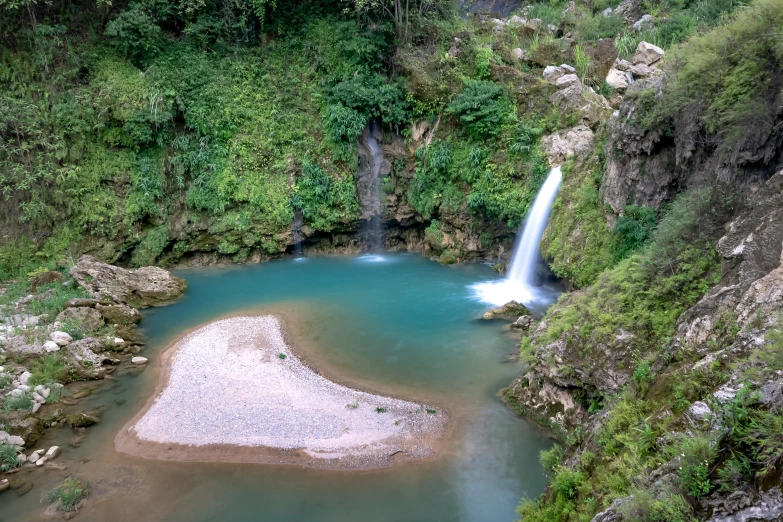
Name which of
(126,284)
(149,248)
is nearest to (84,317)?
(126,284)

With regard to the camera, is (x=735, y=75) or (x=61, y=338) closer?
(x=735, y=75)

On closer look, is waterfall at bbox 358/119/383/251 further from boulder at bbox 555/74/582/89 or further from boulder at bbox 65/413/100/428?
boulder at bbox 65/413/100/428

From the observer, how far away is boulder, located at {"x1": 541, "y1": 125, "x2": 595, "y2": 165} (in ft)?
63.7

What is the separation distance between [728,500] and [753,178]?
7.96 meters

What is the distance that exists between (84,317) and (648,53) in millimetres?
25073

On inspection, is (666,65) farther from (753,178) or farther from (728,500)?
(728,500)

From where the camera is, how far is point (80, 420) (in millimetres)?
11906

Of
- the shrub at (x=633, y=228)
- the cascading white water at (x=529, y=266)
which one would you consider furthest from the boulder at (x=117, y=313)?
the shrub at (x=633, y=228)

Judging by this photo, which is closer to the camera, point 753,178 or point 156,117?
point 753,178

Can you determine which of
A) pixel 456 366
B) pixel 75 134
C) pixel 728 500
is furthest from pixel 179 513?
pixel 75 134

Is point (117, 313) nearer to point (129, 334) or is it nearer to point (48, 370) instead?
point (129, 334)

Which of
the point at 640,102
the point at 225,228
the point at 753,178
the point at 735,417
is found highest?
the point at 640,102

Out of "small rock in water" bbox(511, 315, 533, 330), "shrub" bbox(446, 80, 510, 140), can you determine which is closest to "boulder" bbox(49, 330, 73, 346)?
"small rock in water" bbox(511, 315, 533, 330)

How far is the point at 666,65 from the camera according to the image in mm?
13070
